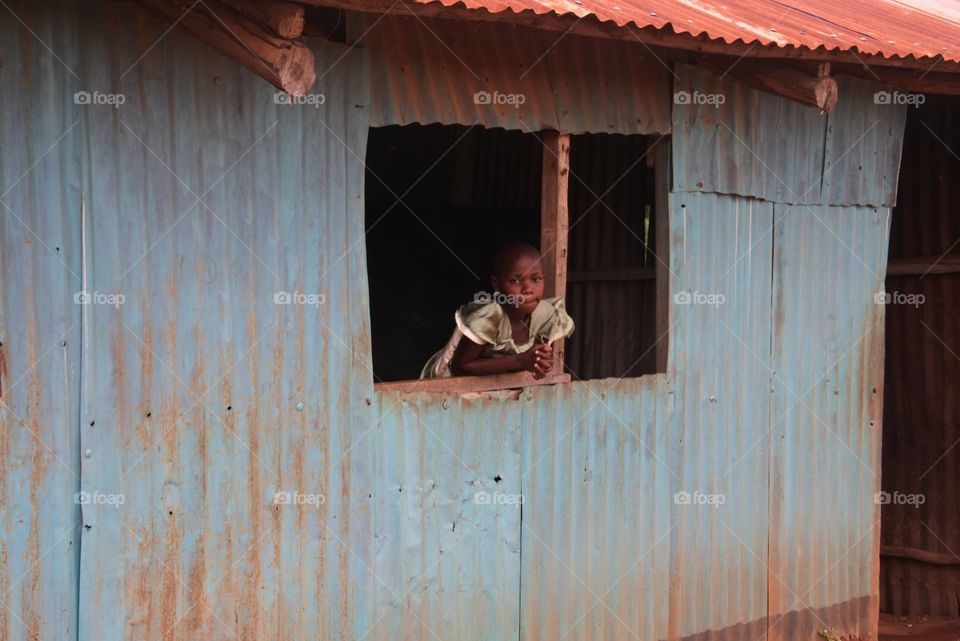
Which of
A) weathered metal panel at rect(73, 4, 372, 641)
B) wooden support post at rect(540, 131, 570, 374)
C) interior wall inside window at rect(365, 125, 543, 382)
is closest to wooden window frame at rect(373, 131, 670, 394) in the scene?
wooden support post at rect(540, 131, 570, 374)

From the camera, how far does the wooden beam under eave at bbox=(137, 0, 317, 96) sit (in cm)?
363

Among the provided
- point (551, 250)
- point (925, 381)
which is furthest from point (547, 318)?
point (925, 381)

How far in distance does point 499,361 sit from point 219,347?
4.20ft

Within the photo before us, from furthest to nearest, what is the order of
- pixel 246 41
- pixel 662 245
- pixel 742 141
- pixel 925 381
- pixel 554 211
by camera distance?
pixel 925 381 < pixel 742 141 < pixel 662 245 < pixel 554 211 < pixel 246 41

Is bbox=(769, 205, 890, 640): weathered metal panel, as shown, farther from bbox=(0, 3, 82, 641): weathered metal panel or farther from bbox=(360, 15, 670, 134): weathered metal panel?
bbox=(0, 3, 82, 641): weathered metal panel

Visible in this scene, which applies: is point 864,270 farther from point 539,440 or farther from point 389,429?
point 389,429

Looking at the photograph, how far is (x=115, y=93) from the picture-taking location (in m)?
3.85

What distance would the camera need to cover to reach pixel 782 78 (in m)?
5.46

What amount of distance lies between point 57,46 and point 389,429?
192 cm

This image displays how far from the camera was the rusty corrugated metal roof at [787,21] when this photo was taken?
4.48 metres

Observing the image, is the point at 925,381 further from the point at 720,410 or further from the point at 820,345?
the point at 720,410

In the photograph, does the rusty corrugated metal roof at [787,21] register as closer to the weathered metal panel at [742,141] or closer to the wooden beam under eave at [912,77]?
the wooden beam under eave at [912,77]

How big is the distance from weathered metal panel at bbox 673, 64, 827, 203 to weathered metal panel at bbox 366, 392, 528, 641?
1.60 metres

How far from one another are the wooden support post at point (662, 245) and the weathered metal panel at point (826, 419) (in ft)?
2.64
